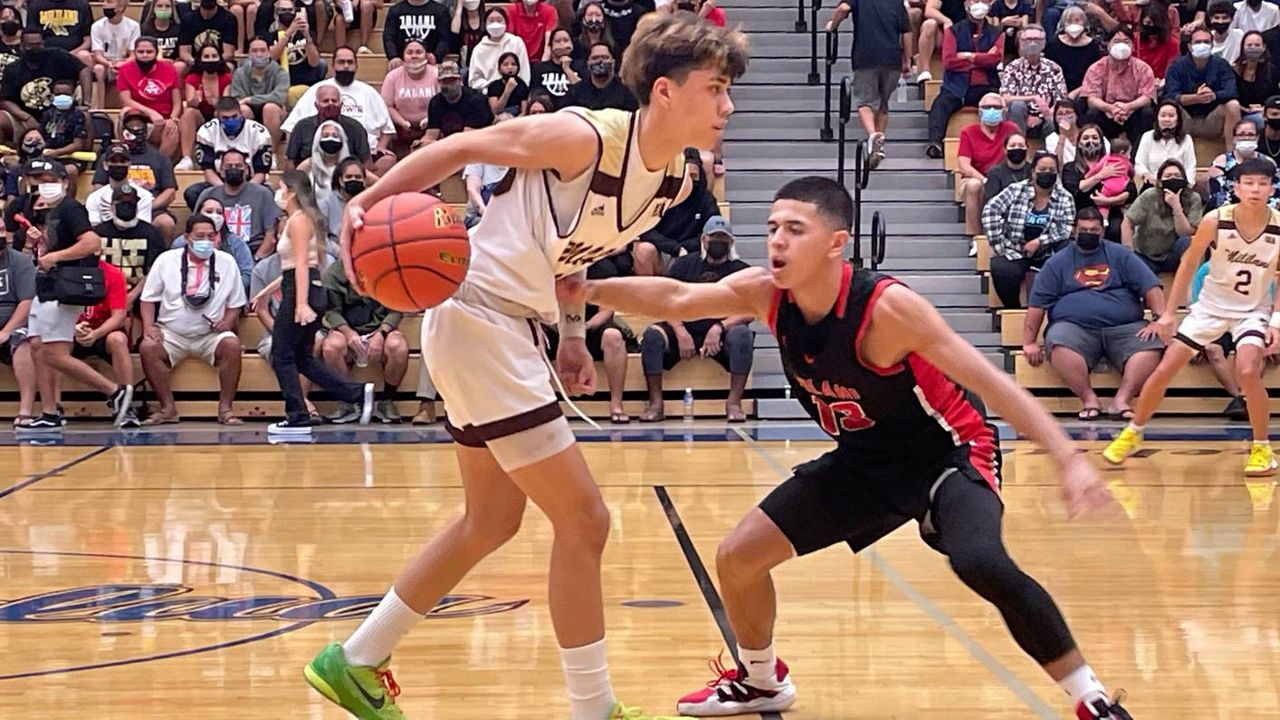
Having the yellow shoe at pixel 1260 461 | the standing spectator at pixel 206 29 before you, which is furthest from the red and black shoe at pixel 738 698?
the standing spectator at pixel 206 29

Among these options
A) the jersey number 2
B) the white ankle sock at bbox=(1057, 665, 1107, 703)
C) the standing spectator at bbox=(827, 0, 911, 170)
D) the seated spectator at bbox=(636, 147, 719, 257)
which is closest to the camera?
the white ankle sock at bbox=(1057, 665, 1107, 703)

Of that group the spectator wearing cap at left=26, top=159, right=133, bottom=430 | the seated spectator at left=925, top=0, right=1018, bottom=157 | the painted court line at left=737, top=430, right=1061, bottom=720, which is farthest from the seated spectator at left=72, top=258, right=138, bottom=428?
the seated spectator at left=925, top=0, right=1018, bottom=157

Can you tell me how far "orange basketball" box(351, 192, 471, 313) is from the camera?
3.64 meters

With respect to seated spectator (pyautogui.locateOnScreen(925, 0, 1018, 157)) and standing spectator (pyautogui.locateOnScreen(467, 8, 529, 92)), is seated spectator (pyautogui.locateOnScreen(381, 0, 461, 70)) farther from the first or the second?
seated spectator (pyautogui.locateOnScreen(925, 0, 1018, 157))

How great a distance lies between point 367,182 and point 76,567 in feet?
19.8

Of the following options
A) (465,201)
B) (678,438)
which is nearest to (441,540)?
(678,438)

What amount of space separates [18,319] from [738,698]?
9.26 m

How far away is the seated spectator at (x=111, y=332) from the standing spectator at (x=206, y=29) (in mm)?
3330

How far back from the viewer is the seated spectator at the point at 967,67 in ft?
47.4

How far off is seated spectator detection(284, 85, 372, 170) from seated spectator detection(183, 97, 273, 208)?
529mm

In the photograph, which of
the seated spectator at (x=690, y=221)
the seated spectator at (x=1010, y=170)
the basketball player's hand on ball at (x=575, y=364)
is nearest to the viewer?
the basketball player's hand on ball at (x=575, y=364)

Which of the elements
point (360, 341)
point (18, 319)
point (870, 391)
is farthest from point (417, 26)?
point (870, 391)

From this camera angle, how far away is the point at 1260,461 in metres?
9.18

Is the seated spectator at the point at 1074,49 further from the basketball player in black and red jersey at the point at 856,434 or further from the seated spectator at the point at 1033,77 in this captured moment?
the basketball player in black and red jersey at the point at 856,434
